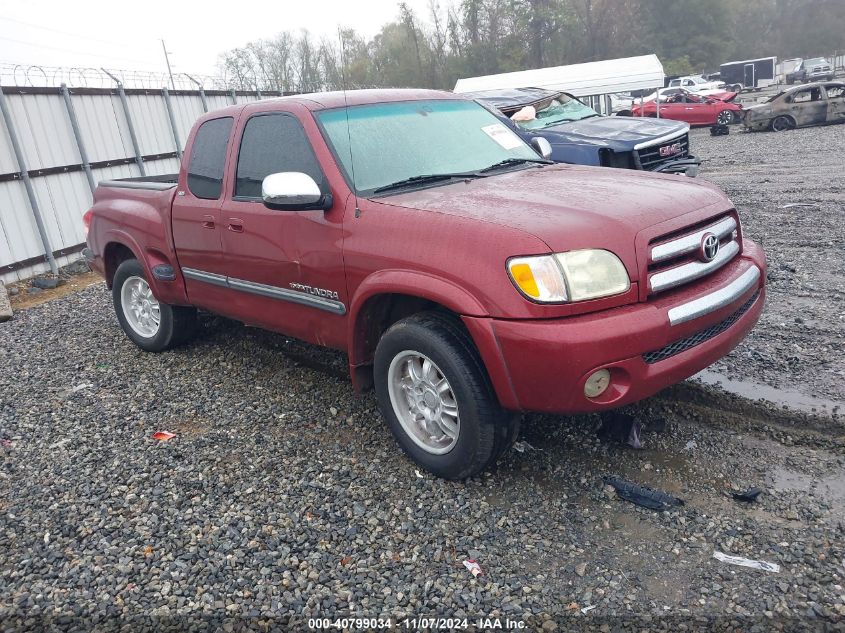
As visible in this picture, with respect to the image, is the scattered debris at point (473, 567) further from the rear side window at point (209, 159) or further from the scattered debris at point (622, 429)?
the rear side window at point (209, 159)

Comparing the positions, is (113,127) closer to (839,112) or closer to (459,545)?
(459,545)

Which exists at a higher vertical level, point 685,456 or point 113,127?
point 113,127

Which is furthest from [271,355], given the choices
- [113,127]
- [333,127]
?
[113,127]

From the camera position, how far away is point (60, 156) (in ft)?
34.2

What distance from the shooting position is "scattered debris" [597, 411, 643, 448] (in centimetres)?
365

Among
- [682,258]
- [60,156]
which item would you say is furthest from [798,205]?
[60,156]

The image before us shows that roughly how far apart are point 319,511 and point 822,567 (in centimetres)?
220

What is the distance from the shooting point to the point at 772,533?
9.23ft

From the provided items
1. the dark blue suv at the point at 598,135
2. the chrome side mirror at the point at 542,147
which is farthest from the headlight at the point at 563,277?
the dark blue suv at the point at 598,135

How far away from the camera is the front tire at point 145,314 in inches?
223

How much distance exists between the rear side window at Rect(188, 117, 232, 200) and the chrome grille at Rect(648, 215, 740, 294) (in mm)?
2966

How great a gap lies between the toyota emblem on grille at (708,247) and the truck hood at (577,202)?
102 mm

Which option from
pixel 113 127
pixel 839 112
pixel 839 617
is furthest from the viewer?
pixel 839 112

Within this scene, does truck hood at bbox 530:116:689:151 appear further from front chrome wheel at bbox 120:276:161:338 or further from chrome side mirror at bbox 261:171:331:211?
chrome side mirror at bbox 261:171:331:211
